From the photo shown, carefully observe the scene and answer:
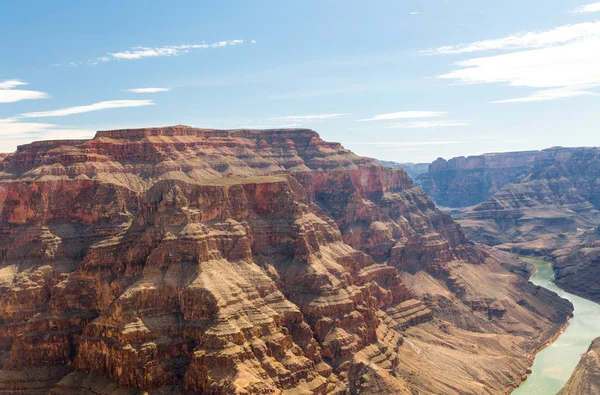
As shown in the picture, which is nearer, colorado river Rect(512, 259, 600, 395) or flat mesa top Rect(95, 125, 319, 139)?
colorado river Rect(512, 259, 600, 395)

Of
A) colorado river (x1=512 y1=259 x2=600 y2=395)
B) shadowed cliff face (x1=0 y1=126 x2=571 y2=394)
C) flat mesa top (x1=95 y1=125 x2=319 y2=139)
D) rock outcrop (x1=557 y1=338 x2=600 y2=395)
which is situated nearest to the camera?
shadowed cliff face (x1=0 y1=126 x2=571 y2=394)

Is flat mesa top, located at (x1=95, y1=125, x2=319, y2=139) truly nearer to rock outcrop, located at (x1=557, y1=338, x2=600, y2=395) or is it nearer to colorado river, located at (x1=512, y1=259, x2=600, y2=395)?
colorado river, located at (x1=512, y1=259, x2=600, y2=395)

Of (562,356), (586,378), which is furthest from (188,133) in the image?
(586,378)

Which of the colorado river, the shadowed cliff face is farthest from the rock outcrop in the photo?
the shadowed cliff face

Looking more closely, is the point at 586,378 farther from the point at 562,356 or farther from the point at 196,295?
the point at 196,295

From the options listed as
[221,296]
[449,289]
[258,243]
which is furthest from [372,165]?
[221,296]

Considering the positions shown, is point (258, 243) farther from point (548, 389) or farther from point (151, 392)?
point (548, 389)
